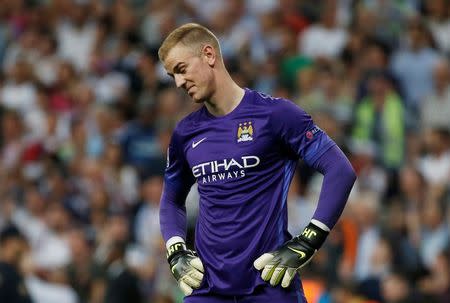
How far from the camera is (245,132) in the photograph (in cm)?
520

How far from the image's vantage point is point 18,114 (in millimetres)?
14250

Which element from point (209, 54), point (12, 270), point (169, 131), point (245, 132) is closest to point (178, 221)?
point (245, 132)

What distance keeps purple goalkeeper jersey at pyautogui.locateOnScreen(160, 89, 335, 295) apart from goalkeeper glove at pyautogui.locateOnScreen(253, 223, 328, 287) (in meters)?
0.08

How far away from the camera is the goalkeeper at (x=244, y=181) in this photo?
5051 mm

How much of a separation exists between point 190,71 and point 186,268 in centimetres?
89

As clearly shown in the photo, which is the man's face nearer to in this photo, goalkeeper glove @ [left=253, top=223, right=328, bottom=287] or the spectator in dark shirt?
goalkeeper glove @ [left=253, top=223, right=328, bottom=287]

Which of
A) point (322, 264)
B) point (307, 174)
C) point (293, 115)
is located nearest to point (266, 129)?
point (293, 115)

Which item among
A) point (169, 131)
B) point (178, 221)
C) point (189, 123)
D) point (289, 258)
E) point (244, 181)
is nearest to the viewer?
point (289, 258)

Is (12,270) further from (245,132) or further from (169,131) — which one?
(245,132)

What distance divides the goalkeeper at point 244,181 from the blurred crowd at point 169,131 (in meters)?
3.53

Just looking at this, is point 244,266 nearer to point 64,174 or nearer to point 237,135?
point 237,135

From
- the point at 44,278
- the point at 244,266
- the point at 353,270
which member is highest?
the point at 244,266

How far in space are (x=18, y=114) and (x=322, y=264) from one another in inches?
218

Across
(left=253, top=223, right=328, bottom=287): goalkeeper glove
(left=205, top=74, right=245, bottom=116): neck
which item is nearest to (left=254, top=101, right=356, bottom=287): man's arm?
(left=253, top=223, right=328, bottom=287): goalkeeper glove
